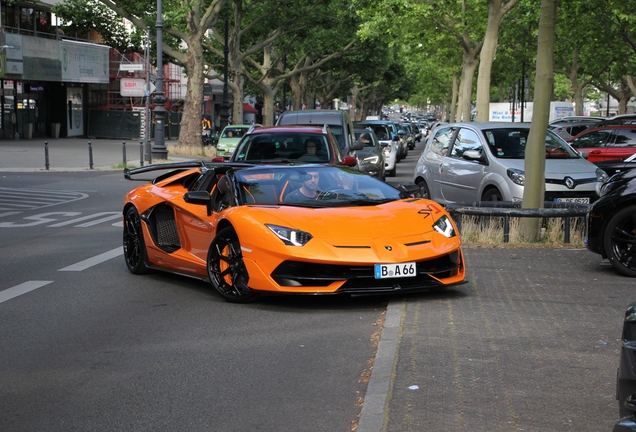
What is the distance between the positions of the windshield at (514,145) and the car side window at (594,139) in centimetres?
Answer: 886

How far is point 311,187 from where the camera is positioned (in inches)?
383

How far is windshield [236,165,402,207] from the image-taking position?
9.42 metres

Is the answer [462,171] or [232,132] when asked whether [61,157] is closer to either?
[232,132]

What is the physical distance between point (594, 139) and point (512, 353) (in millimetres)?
19117

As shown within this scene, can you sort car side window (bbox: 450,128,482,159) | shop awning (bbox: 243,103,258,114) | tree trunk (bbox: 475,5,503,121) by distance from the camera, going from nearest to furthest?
car side window (bbox: 450,128,482,159) < tree trunk (bbox: 475,5,503,121) < shop awning (bbox: 243,103,258,114)

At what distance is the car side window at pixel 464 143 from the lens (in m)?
15.8

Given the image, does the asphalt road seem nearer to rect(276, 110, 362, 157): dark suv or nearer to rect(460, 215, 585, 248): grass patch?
rect(460, 215, 585, 248): grass patch

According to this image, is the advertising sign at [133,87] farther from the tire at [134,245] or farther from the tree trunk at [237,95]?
the tire at [134,245]

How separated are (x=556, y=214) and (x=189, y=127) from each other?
33.1 m


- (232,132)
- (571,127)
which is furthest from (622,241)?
(232,132)

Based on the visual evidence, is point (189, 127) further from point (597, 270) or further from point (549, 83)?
point (597, 270)

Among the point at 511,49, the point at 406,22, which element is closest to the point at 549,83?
the point at 406,22

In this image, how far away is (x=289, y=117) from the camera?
2353 cm

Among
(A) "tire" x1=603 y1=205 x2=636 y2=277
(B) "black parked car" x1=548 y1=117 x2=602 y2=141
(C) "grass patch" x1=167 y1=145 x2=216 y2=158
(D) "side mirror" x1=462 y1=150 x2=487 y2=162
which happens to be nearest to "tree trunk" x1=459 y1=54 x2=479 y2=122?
(B) "black parked car" x1=548 y1=117 x2=602 y2=141
